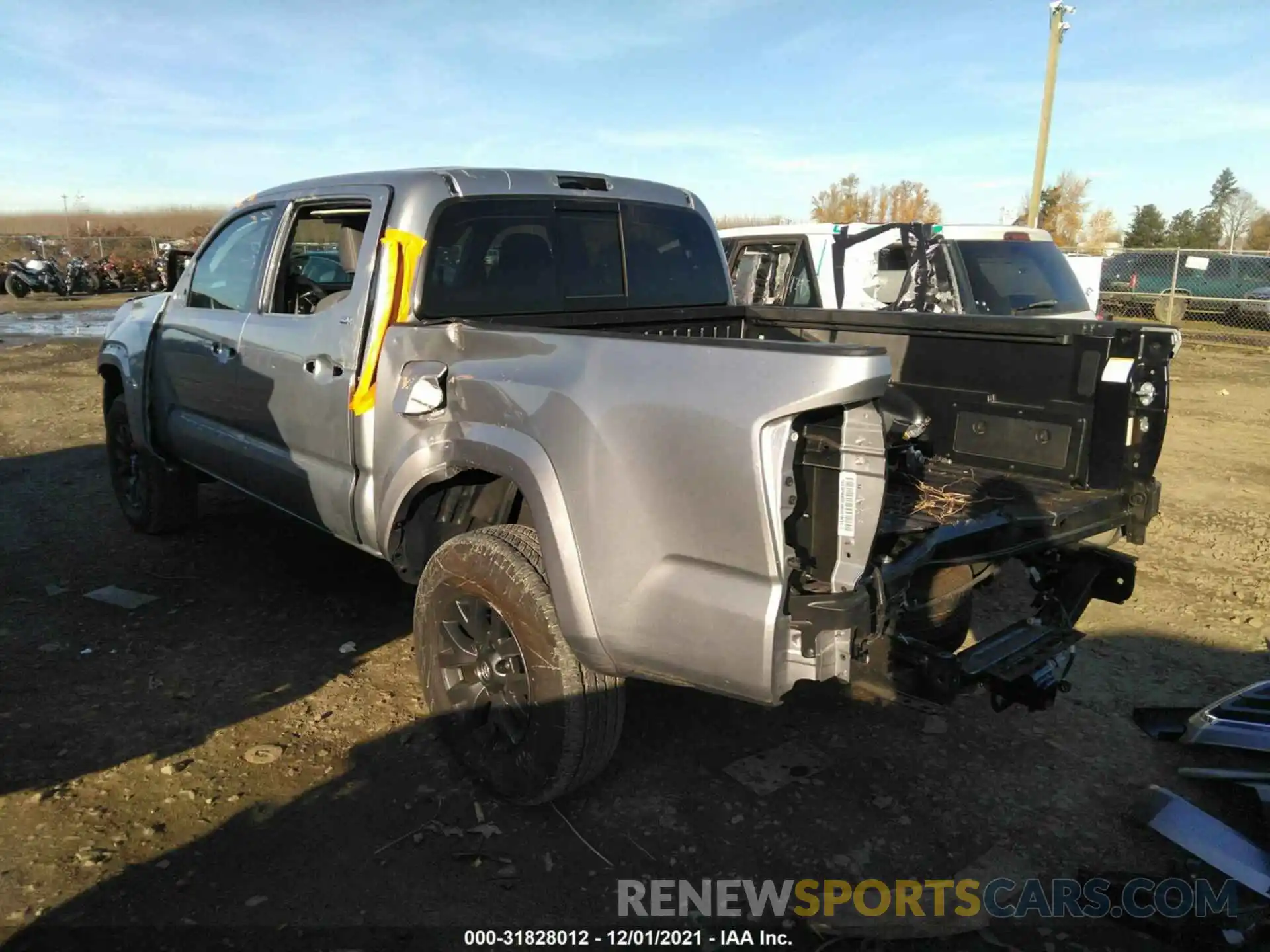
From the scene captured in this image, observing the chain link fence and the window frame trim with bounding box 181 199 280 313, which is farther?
the chain link fence

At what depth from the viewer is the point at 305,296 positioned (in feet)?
14.5

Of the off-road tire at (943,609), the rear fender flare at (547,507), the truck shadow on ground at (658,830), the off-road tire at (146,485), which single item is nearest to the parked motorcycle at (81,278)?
the off-road tire at (146,485)

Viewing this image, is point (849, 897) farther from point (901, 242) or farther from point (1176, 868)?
point (901, 242)

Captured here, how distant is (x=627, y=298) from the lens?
401cm

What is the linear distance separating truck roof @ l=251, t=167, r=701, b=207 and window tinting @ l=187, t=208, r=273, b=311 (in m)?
0.17

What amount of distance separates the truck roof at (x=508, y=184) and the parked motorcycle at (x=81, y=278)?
2780 centimetres

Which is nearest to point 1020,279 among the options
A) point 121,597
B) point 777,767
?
point 777,767

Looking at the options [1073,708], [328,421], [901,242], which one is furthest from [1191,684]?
[901,242]

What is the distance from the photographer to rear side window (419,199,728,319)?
3.45 meters

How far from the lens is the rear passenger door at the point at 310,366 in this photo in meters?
3.46

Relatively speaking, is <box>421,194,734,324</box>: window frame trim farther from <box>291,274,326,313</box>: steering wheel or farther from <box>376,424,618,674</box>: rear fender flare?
<box>291,274,326,313</box>: steering wheel

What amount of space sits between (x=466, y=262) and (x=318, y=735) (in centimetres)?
195

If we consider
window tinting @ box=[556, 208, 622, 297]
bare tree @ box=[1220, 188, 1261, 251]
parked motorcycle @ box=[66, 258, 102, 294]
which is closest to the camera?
window tinting @ box=[556, 208, 622, 297]

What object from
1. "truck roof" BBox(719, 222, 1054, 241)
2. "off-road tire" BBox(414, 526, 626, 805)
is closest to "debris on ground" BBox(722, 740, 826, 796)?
"off-road tire" BBox(414, 526, 626, 805)
